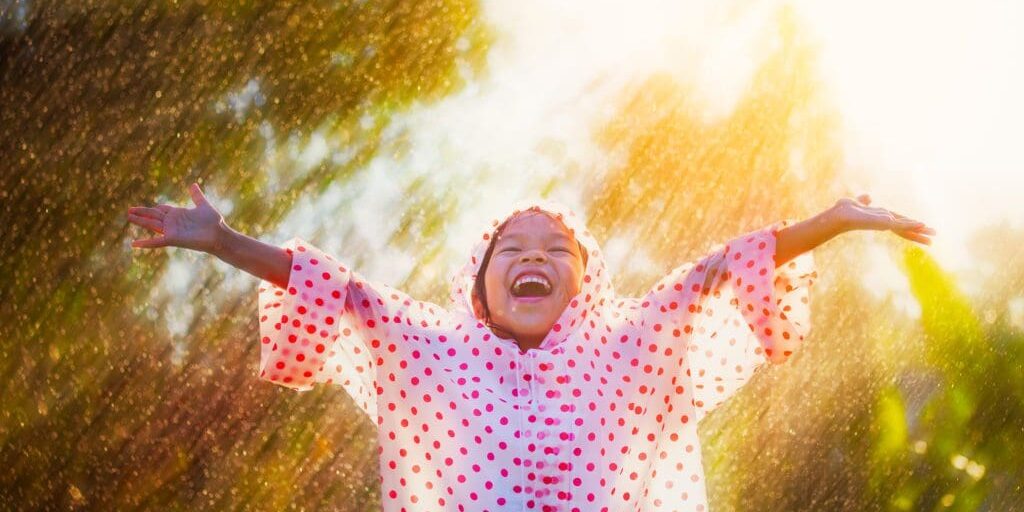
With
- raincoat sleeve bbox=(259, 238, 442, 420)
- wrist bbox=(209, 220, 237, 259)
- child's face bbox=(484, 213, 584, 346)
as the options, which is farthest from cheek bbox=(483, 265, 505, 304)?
Answer: wrist bbox=(209, 220, 237, 259)

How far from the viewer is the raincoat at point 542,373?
197 cm

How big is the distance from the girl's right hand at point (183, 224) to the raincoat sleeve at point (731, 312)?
0.92 m

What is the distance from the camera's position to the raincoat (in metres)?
1.97

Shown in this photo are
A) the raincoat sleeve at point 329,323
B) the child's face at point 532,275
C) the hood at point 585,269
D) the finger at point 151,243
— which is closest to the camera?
the finger at point 151,243

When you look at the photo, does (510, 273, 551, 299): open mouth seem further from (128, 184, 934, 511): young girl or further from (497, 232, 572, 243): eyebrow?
(497, 232, 572, 243): eyebrow

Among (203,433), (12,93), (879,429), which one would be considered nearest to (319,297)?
(12,93)

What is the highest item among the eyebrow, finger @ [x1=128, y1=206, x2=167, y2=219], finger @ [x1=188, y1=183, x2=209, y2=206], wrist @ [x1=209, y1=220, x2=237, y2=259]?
the eyebrow

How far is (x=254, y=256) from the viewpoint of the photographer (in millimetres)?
1992

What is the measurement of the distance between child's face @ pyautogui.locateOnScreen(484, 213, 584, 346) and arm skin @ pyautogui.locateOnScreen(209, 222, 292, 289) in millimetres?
461

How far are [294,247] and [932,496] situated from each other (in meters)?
11.0

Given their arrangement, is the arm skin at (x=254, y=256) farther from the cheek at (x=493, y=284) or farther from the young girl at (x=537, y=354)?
the cheek at (x=493, y=284)

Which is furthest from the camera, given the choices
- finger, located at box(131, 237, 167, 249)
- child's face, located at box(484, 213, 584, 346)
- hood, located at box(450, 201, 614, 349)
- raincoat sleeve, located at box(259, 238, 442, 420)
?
hood, located at box(450, 201, 614, 349)

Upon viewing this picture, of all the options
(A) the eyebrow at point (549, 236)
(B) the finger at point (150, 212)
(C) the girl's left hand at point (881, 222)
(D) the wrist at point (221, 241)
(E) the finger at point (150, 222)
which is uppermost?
(C) the girl's left hand at point (881, 222)

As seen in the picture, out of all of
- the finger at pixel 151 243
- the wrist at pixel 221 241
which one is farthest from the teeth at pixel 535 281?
the finger at pixel 151 243
